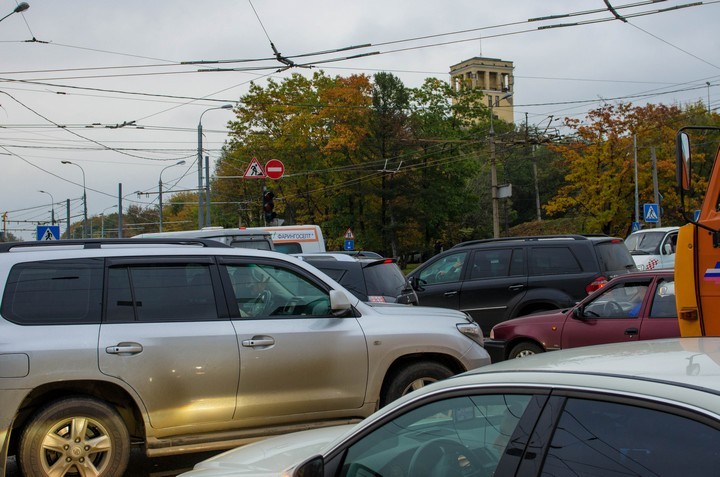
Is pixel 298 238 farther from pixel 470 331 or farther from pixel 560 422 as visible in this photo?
pixel 560 422

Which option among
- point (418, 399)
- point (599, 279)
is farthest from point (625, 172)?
point (418, 399)

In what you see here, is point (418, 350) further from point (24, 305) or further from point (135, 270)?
point (24, 305)

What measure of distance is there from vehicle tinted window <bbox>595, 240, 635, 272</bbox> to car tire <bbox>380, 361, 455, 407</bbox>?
245 inches

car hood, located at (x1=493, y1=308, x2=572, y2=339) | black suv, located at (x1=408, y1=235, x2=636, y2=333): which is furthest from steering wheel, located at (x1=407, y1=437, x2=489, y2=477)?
black suv, located at (x1=408, y1=235, x2=636, y2=333)

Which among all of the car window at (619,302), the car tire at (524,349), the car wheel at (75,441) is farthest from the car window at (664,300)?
the car wheel at (75,441)

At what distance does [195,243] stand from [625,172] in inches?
1503

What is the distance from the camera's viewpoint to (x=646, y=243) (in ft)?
64.2

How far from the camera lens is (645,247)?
19.5 meters

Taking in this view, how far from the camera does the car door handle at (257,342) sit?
17.9 feet

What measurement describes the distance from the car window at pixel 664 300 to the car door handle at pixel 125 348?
5.65 m

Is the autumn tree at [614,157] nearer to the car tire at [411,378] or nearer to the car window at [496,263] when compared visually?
the car window at [496,263]

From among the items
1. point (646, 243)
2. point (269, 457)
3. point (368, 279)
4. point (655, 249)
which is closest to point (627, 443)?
point (269, 457)

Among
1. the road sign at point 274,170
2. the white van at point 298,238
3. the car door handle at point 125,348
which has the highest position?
the road sign at point 274,170

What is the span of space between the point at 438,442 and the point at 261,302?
11.4 feet
